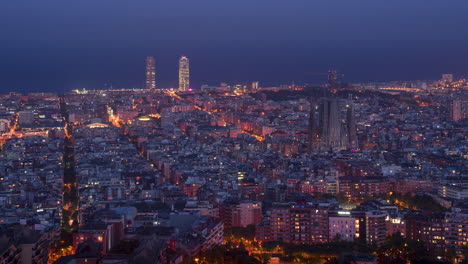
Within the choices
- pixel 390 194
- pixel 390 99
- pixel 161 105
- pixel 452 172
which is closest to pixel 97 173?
pixel 390 194

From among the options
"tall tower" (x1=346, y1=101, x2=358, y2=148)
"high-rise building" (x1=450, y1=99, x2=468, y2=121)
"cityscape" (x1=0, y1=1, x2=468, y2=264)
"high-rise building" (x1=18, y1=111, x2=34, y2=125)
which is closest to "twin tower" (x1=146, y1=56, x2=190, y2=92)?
"cityscape" (x1=0, y1=1, x2=468, y2=264)

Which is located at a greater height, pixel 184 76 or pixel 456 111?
pixel 184 76

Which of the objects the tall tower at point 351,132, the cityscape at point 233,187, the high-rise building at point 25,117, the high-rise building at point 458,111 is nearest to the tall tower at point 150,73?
the cityscape at point 233,187

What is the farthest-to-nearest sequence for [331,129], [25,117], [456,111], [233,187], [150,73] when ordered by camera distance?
[150,73], [456,111], [25,117], [331,129], [233,187]

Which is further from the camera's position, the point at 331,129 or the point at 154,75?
the point at 154,75

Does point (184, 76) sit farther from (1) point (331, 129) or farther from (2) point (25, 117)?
(1) point (331, 129)

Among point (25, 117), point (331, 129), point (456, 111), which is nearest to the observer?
point (331, 129)

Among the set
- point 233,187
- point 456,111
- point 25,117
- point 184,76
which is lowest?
point 233,187

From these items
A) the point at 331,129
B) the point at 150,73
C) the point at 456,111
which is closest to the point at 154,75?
the point at 150,73

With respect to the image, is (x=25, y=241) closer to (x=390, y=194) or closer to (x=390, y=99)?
(x=390, y=194)
